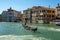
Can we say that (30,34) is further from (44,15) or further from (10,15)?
(10,15)

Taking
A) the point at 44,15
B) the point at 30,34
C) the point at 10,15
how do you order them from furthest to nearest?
the point at 10,15
the point at 44,15
the point at 30,34

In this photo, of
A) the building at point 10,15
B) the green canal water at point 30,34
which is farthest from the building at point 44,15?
the green canal water at point 30,34

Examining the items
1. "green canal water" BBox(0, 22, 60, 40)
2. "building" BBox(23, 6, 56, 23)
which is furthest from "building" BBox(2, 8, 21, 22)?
"green canal water" BBox(0, 22, 60, 40)

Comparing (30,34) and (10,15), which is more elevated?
(10,15)

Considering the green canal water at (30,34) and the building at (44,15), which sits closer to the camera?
the green canal water at (30,34)

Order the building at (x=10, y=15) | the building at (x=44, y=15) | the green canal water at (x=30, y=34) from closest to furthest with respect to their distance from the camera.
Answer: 1. the green canal water at (x=30, y=34)
2. the building at (x=44, y=15)
3. the building at (x=10, y=15)

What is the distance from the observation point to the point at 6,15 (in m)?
83.0

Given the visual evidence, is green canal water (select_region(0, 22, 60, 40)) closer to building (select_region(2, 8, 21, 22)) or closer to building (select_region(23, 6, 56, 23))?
building (select_region(23, 6, 56, 23))

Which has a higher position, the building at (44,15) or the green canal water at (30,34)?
the building at (44,15)

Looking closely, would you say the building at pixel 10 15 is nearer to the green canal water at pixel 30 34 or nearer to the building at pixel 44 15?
the building at pixel 44 15

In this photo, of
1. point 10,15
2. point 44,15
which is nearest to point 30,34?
point 44,15

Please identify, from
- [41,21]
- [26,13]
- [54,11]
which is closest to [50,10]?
[54,11]

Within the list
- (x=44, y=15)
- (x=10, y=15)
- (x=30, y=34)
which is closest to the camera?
(x=30, y=34)

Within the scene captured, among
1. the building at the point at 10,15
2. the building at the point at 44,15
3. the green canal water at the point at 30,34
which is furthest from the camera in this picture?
the building at the point at 10,15
